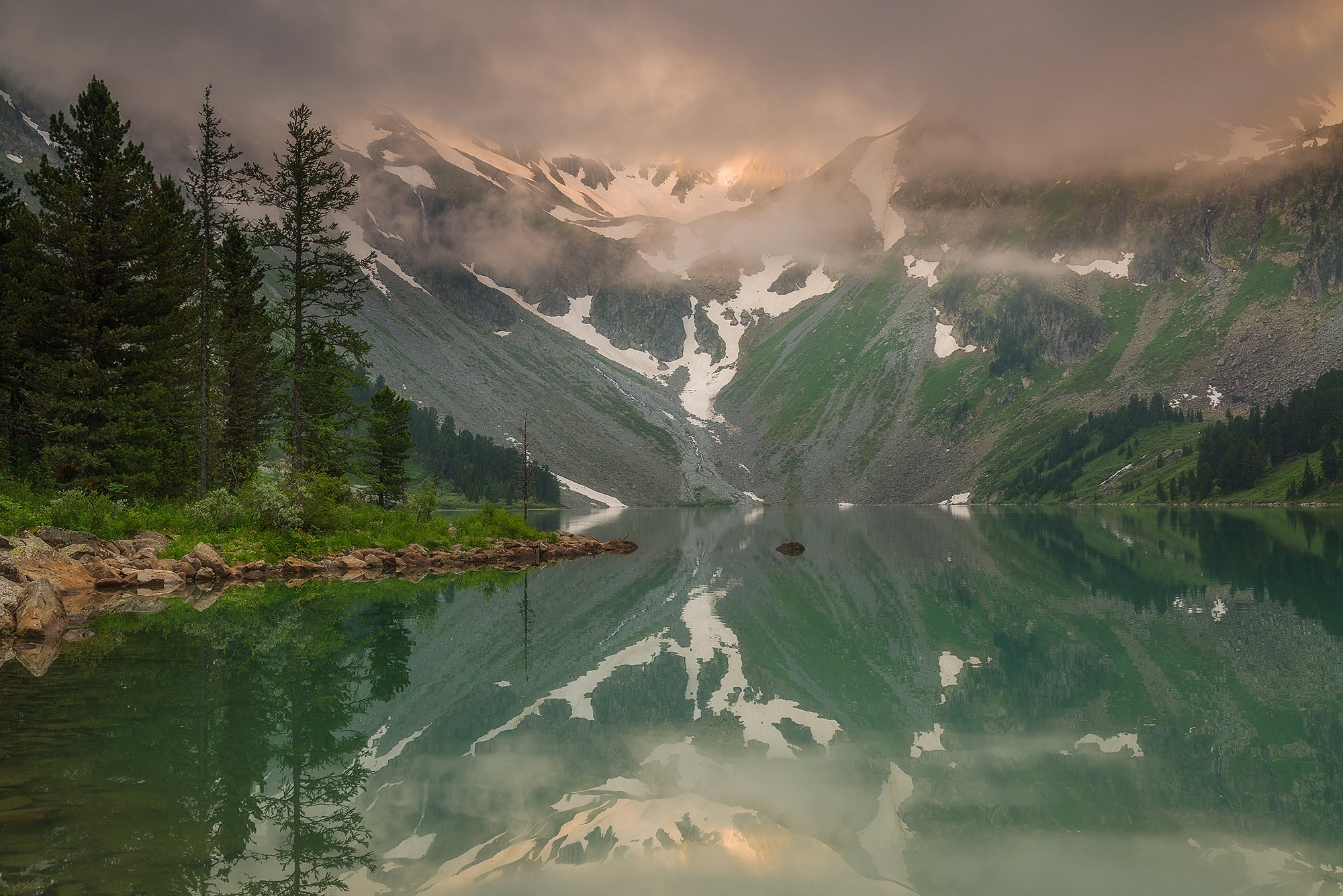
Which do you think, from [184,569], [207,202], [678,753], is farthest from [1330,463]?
[184,569]

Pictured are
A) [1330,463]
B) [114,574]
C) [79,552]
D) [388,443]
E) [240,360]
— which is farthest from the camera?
[1330,463]

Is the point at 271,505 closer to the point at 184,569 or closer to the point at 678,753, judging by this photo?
the point at 184,569

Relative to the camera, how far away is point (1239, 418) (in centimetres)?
19950

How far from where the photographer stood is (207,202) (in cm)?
4791

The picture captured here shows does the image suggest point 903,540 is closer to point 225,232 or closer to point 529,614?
point 529,614

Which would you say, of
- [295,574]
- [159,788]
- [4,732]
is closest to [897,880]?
[159,788]

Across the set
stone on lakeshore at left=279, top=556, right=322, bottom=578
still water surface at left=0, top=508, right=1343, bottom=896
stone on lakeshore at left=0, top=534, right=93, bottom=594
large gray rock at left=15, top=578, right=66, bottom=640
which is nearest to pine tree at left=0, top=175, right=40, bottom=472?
stone on lakeshore at left=0, top=534, right=93, bottom=594

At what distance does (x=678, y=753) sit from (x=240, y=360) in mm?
54985

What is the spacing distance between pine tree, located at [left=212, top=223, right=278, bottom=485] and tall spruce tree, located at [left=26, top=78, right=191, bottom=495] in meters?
7.97

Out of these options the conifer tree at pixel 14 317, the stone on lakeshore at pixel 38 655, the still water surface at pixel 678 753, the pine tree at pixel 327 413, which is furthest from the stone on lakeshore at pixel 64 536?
the pine tree at pixel 327 413

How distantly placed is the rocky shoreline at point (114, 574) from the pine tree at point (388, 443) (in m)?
24.7

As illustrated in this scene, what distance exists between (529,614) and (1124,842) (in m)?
25.8

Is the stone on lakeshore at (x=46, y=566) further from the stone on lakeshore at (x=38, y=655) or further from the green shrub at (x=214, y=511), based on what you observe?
the green shrub at (x=214, y=511)

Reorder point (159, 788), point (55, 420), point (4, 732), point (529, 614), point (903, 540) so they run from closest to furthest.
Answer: point (159, 788) < point (4, 732) < point (529, 614) < point (55, 420) < point (903, 540)
